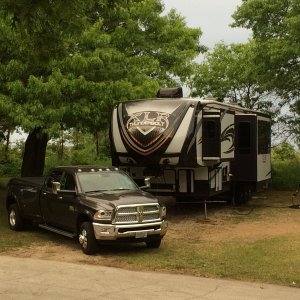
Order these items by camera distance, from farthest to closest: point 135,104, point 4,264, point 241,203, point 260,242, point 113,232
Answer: point 241,203
point 135,104
point 260,242
point 113,232
point 4,264

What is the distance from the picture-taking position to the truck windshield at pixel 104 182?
11.6 metres

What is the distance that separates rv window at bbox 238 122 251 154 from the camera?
17859 mm

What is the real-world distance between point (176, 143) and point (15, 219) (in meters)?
4.56

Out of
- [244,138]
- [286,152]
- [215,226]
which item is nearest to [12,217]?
[215,226]

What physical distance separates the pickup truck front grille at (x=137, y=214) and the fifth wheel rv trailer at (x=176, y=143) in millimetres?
3756

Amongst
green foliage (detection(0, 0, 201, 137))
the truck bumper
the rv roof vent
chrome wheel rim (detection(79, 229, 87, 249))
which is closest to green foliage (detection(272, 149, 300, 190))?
green foliage (detection(0, 0, 201, 137))

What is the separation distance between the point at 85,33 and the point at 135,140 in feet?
12.5

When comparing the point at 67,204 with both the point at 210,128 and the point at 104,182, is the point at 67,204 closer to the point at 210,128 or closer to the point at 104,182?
the point at 104,182

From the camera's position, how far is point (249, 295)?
7637mm

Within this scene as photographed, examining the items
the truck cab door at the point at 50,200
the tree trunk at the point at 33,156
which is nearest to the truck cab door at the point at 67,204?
the truck cab door at the point at 50,200

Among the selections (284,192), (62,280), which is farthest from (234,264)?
(284,192)

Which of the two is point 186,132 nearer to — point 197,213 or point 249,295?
point 197,213

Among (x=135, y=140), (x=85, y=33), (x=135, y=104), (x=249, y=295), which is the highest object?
(x=85, y=33)

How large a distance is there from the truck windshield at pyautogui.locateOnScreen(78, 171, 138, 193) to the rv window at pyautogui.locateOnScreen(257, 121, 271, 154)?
748cm
